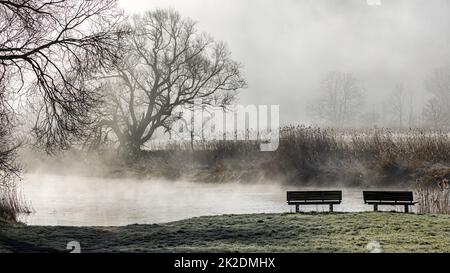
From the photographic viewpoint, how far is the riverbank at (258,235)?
9.61 m

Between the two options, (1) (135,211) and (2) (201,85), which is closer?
(1) (135,211)

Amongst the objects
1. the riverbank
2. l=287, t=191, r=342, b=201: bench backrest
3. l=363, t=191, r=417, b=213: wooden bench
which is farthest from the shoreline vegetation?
the riverbank

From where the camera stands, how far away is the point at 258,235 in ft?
A: 36.3

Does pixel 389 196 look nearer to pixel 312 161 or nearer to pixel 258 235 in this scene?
pixel 258 235

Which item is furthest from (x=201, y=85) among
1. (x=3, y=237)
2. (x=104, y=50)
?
(x=3, y=237)

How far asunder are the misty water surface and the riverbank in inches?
104

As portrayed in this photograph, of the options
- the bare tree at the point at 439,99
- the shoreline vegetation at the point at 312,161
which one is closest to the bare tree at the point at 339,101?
the bare tree at the point at 439,99

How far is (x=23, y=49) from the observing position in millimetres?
13828

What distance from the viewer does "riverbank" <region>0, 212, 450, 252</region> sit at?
961 cm

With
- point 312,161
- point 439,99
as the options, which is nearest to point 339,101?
point 439,99

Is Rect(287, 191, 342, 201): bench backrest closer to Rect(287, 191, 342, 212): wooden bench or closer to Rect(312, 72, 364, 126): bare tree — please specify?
Rect(287, 191, 342, 212): wooden bench

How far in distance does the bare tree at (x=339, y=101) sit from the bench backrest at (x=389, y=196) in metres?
48.4
